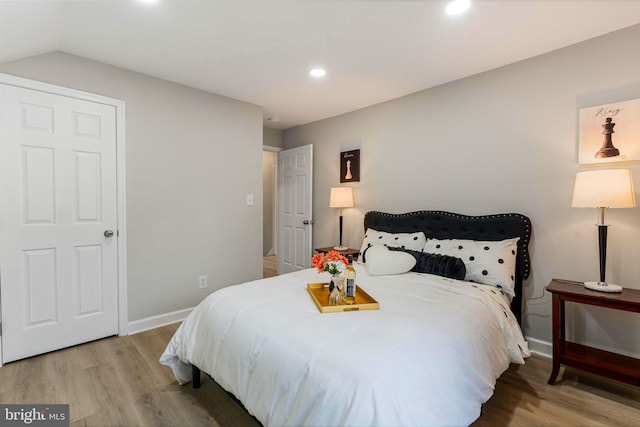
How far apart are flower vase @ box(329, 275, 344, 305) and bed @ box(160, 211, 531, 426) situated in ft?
0.37

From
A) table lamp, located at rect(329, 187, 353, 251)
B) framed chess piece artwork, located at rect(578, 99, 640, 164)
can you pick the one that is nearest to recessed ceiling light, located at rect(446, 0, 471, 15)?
framed chess piece artwork, located at rect(578, 99, 640, 164)

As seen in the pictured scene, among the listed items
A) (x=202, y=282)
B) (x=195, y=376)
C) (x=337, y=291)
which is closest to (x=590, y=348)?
(x=337, y=291)

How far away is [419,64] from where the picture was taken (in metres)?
2.58

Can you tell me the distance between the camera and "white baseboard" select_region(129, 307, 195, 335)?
2.82 m

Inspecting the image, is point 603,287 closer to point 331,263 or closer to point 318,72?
point 331,263

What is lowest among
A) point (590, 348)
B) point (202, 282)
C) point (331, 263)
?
point (590, 348)

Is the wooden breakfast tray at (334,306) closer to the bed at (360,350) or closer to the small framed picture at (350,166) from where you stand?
the bed at (360,350)

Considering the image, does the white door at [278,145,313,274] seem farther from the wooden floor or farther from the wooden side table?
the wooden side table

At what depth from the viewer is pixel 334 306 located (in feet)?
5.42

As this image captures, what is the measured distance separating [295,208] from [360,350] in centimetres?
344

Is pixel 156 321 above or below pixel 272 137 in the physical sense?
below

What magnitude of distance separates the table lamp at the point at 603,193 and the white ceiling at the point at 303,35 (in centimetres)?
94

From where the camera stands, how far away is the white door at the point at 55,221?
87.5 inches

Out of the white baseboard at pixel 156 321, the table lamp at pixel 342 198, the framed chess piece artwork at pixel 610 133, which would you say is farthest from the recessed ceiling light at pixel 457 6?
the white baseboard at pixel 156 321
